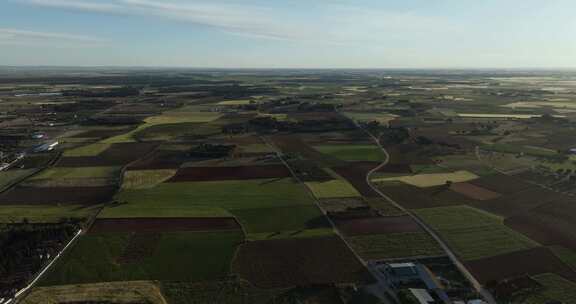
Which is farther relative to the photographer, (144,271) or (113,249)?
(113,249)

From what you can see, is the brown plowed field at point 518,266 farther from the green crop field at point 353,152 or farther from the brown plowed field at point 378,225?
the green crop field at point 353,152

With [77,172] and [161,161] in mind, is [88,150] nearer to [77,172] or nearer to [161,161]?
[77,172]

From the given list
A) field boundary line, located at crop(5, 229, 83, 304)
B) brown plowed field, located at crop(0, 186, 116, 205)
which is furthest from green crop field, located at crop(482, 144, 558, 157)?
field boundary line, located at crop(5, 229, 83, 304)

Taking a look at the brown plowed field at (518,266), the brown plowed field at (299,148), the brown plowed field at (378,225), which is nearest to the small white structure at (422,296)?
the brown plowed field at (518,266)

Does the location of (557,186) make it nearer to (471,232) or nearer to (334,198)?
(471,232)

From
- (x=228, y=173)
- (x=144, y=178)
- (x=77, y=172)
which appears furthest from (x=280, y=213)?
(x=77, y=172)

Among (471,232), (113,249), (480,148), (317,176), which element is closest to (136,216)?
(113,249)
